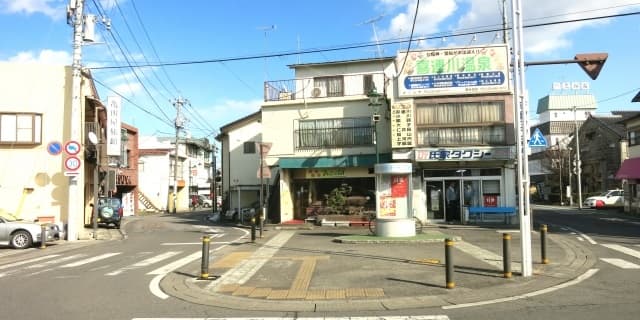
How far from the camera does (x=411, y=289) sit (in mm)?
9633

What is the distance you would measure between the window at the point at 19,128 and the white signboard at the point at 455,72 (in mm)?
16524

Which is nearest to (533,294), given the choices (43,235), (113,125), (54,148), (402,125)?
(43,235)

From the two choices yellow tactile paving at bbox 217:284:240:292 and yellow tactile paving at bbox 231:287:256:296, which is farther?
yellow tactile paving at bbox 217:284:240:292

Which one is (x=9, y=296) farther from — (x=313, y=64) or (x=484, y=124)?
(x=313, y=64)

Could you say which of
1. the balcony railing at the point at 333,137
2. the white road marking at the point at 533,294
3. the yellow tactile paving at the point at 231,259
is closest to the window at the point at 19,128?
the yellow tactile paving at the point at 231,259

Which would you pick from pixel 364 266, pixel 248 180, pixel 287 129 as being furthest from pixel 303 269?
pixel 248 180

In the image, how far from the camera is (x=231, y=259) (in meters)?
14.5

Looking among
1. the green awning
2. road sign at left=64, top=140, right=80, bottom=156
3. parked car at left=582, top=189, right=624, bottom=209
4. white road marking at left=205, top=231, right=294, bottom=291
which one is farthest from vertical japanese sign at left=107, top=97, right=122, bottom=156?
parked car at left=582, top=189, right=624, bottom=209

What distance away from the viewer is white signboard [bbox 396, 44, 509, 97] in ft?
84.2

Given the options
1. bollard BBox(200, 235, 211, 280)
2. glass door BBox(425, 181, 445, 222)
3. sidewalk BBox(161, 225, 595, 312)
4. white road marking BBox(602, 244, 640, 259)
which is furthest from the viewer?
glass door BBox(425, 181, 445, 222)

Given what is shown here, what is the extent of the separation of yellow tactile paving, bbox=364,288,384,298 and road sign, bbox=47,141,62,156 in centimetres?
1722

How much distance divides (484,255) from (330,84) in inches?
768

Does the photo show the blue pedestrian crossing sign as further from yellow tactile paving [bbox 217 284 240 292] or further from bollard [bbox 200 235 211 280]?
yellow tactile paving [bbox 217 284 240 292]

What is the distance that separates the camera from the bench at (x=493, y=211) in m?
25.4
